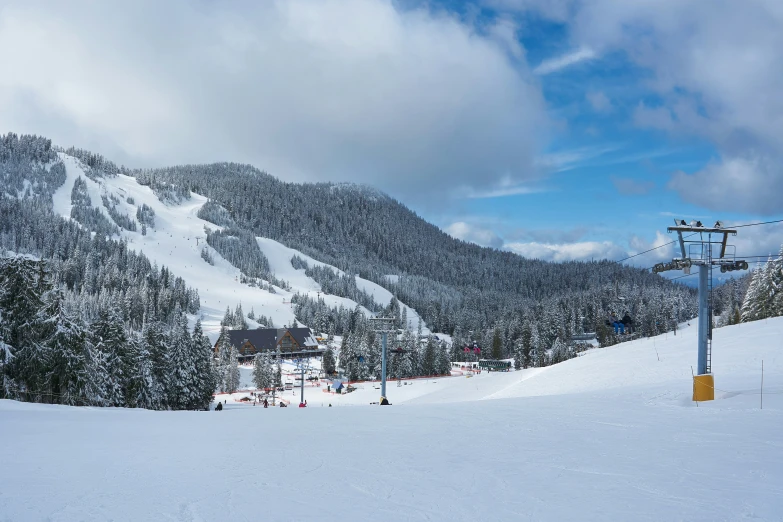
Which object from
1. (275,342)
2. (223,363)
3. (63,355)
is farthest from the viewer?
(275,342)

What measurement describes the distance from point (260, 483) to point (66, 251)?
19750 centimetres

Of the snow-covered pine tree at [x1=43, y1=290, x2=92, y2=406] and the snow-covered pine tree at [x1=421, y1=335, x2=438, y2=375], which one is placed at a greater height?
the snow-covered pine tree at [x1=43, y1=290, x2=92, y2=406]

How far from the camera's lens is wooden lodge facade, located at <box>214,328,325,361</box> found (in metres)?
124

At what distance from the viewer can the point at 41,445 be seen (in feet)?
39.0

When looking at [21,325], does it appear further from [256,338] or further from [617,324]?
[256,338]

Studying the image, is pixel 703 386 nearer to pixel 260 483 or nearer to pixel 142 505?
pixel 260 483

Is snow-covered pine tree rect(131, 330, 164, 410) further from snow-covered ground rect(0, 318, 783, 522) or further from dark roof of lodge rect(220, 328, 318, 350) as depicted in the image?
dark roof of lodge rect(220, 328, 318, 350)

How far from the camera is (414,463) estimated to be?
10281 mm

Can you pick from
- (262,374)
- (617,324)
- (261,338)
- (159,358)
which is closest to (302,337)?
(261,338)

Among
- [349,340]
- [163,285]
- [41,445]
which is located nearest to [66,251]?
[163,285]

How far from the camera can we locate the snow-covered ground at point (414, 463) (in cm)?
747

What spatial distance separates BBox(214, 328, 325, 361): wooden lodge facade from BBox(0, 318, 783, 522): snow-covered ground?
358ft

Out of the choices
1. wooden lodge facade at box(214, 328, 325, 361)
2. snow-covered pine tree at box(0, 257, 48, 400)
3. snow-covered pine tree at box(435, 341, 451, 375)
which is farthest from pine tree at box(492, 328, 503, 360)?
snow-covered pine tree at box(0, 257, 48, 400)

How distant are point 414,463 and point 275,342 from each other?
12305 centimetres
